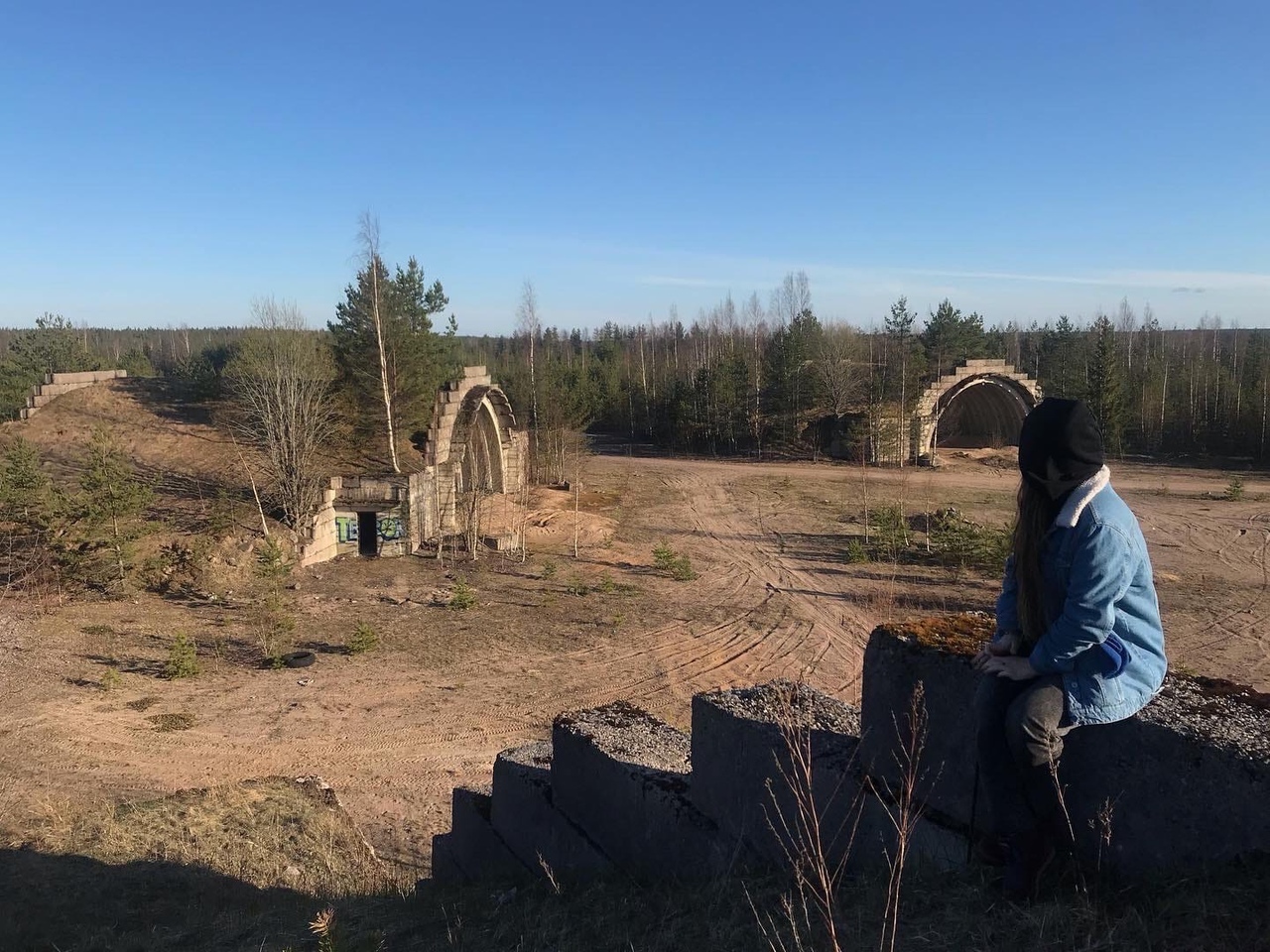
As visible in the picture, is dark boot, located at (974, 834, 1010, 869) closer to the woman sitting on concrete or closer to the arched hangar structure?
the woman sitting on concrete

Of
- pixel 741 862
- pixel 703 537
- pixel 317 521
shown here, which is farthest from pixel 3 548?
pixel 741 862

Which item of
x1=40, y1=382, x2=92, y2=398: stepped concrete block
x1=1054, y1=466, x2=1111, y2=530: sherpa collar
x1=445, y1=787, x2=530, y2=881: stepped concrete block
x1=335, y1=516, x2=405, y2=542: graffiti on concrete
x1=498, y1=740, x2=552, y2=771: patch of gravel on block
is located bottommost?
x1=445, y1=787, x2=530, y2=881: stepped concrete block

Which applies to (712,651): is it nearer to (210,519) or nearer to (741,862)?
(741,862)

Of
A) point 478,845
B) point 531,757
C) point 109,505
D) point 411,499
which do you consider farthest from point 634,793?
point 411,499

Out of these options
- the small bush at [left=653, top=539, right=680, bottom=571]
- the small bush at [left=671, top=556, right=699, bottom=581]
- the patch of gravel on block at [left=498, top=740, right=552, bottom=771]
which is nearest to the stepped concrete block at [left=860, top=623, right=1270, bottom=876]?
the patch of gravel on block at [left=498, top=740, right=552, bottom=771]

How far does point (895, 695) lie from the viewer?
11.4 feet

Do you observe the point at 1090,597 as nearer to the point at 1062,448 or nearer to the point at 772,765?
the point at 1062,448

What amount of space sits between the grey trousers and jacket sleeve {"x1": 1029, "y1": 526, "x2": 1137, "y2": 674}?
125mm

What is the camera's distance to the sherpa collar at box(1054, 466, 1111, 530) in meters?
2.76

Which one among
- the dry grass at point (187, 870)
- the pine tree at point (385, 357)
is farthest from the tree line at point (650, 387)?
the dry grass at point (187, 870)

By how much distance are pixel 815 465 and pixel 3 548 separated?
100 feet

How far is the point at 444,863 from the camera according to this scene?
7277 millimetres

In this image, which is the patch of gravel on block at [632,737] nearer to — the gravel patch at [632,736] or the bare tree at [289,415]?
the gravel patch at [632,736]

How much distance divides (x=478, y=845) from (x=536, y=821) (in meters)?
1.10
